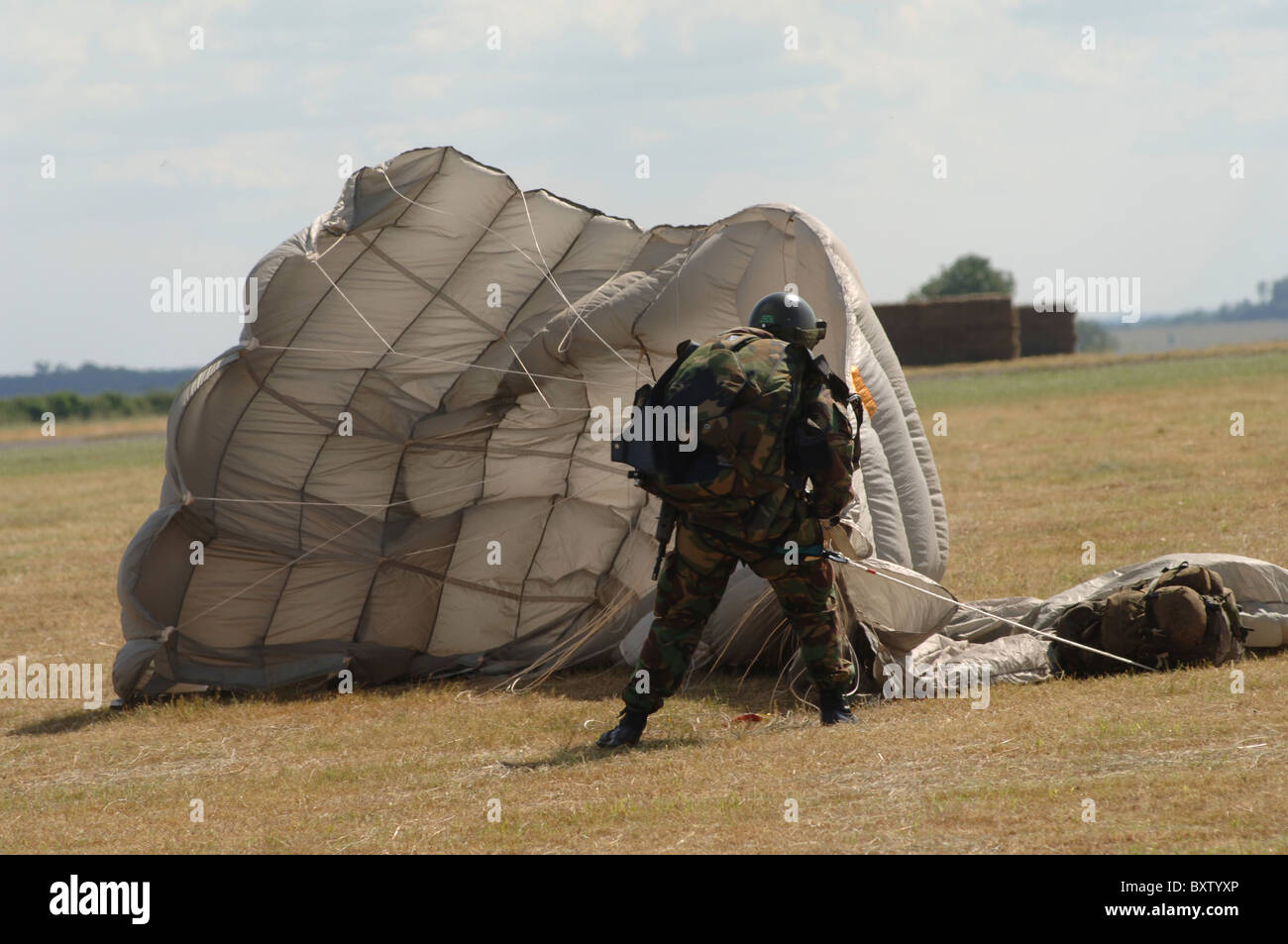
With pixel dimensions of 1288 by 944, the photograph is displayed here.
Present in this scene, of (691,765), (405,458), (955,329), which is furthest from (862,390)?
(955,329)

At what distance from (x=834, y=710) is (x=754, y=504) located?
1245mm

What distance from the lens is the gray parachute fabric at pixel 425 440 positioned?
9211mm

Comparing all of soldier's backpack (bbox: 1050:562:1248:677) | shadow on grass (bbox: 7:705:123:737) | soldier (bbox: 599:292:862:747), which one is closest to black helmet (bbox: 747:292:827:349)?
soldier (bbox: 599:292:862:747)

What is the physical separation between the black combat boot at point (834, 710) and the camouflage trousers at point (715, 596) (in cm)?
17

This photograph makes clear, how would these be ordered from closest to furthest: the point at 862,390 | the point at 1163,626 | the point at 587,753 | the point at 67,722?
the point at 587,753 → the point at 1163,626 → the point at 862,390 → the point at 67,722

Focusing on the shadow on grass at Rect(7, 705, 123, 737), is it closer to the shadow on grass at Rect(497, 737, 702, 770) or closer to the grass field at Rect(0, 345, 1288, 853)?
the grass field at Rect(0, 345, 1288, 853)

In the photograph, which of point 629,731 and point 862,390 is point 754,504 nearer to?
point 629,731

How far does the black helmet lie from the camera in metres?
7.03

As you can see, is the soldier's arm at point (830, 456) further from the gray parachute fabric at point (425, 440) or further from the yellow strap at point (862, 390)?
the gray parachute fabric at point (425, 440)

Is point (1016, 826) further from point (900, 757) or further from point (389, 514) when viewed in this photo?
point (389, 514)

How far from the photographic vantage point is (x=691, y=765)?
6.67m

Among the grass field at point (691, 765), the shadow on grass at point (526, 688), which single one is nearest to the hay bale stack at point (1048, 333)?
the grass field at point (691, 765)

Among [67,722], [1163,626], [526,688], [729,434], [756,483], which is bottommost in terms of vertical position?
[67,722]

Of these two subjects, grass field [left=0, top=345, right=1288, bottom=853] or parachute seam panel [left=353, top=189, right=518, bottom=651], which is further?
parachute seam panel [left=353, top=189, right=518, bottom=651]
